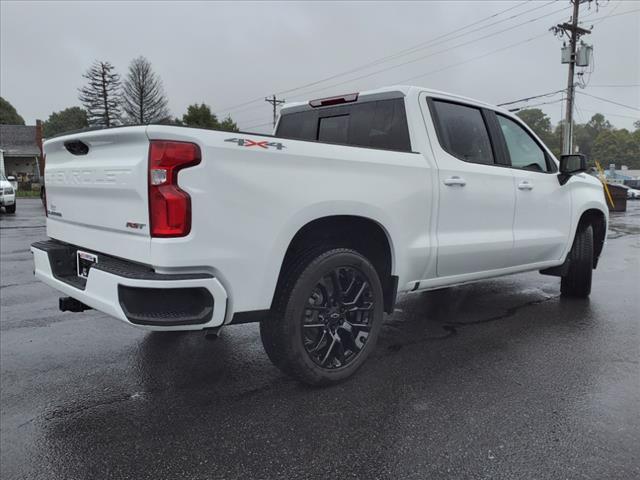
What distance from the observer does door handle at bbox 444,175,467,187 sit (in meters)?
3.62

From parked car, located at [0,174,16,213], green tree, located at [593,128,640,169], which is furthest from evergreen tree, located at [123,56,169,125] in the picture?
green tree, located at [593,128,640,169]

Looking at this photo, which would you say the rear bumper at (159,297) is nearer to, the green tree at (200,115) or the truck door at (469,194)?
the truck door at (469,194)

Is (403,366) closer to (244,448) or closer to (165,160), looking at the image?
(244,448)

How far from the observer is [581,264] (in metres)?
5.37

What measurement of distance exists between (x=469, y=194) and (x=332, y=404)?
191cm

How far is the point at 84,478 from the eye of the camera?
225 centimetres

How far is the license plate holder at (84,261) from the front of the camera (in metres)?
2.92

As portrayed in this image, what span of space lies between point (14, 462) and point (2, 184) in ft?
63.9

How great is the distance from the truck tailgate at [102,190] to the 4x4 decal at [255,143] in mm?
435

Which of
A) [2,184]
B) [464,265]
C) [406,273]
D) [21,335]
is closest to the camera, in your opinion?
[406,273]

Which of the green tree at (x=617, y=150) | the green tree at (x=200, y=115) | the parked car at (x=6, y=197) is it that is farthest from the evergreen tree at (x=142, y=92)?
the green tree at (x=617, y=150)

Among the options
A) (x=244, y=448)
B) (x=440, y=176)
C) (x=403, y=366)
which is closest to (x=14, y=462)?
(x=244, y=448)

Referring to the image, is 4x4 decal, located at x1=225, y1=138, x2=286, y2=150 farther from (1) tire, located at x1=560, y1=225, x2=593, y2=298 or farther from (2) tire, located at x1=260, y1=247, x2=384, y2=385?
(1) tire, located at x1=560, y1=225, x2=593, y2=298

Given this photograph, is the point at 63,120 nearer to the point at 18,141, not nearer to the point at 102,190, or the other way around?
the point at 18,141
